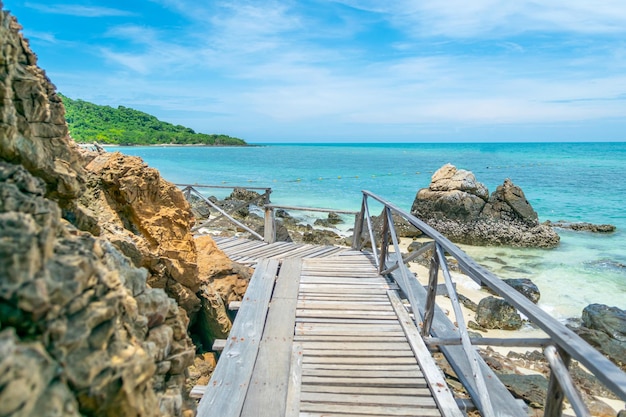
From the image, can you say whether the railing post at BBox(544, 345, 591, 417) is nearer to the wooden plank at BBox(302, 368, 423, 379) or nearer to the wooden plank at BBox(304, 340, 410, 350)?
the wooden plank at BBox(302, 368, 423, 379)

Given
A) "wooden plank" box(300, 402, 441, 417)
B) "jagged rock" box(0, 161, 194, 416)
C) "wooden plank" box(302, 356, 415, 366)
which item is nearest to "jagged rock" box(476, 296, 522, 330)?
"wooden plank" box(302, 356, 415, 366)

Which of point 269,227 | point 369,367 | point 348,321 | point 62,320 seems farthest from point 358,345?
point 269,227

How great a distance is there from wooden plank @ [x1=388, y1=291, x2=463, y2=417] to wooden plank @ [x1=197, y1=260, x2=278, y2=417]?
1.57 m

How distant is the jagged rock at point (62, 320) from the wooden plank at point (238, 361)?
1471 mm

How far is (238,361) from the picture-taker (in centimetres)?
369

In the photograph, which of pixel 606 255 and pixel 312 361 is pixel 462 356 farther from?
pixel 606 255

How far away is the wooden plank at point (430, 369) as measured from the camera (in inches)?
124

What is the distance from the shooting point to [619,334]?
7.84m

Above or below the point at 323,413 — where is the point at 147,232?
above

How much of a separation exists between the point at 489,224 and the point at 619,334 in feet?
35.3

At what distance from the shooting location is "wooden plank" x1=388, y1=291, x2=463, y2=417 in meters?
3.14

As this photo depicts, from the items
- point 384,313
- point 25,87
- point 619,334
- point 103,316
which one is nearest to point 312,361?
point 384,313

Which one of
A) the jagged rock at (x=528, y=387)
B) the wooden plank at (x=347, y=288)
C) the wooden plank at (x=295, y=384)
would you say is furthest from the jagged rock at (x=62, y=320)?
the jagged rock at (x=528, y=387)

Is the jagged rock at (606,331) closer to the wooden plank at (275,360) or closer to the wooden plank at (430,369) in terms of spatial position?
the wooden plank at (430,369)
